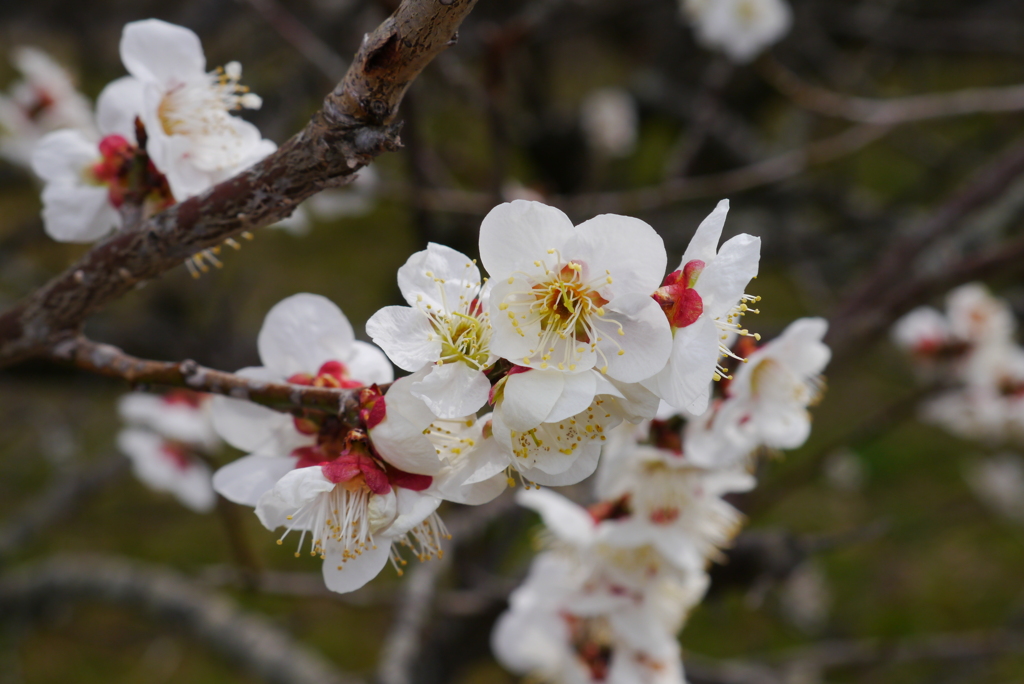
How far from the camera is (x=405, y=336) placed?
493 mm

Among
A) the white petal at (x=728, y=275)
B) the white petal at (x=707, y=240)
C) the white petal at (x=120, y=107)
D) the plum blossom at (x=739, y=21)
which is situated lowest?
the white petal at (x=728, y=275)

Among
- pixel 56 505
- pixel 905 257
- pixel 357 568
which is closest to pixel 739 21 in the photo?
pixel 905 257

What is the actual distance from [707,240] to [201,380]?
41 cm

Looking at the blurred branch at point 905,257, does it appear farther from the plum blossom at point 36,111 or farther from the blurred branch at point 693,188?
the plum blossom at point 36,111

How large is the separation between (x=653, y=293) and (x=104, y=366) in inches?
19.4

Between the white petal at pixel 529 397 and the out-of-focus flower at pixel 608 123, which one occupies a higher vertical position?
the out-of-focus flower at pixel 608 123

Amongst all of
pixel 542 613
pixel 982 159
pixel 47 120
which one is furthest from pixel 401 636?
pixel 982 159

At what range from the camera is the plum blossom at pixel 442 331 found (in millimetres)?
461

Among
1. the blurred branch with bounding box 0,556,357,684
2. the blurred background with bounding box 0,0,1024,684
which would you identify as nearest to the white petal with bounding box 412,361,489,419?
the blurred background with bounding box 0,0,1024,684

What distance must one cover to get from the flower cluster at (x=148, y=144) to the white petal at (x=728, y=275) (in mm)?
447

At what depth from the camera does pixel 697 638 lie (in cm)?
244

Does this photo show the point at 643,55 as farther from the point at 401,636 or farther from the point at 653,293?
the point at 653,293

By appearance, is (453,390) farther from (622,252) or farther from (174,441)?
(174,441)

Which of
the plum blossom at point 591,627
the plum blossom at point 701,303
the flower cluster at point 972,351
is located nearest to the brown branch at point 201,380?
the plum blossom at point 701,303
